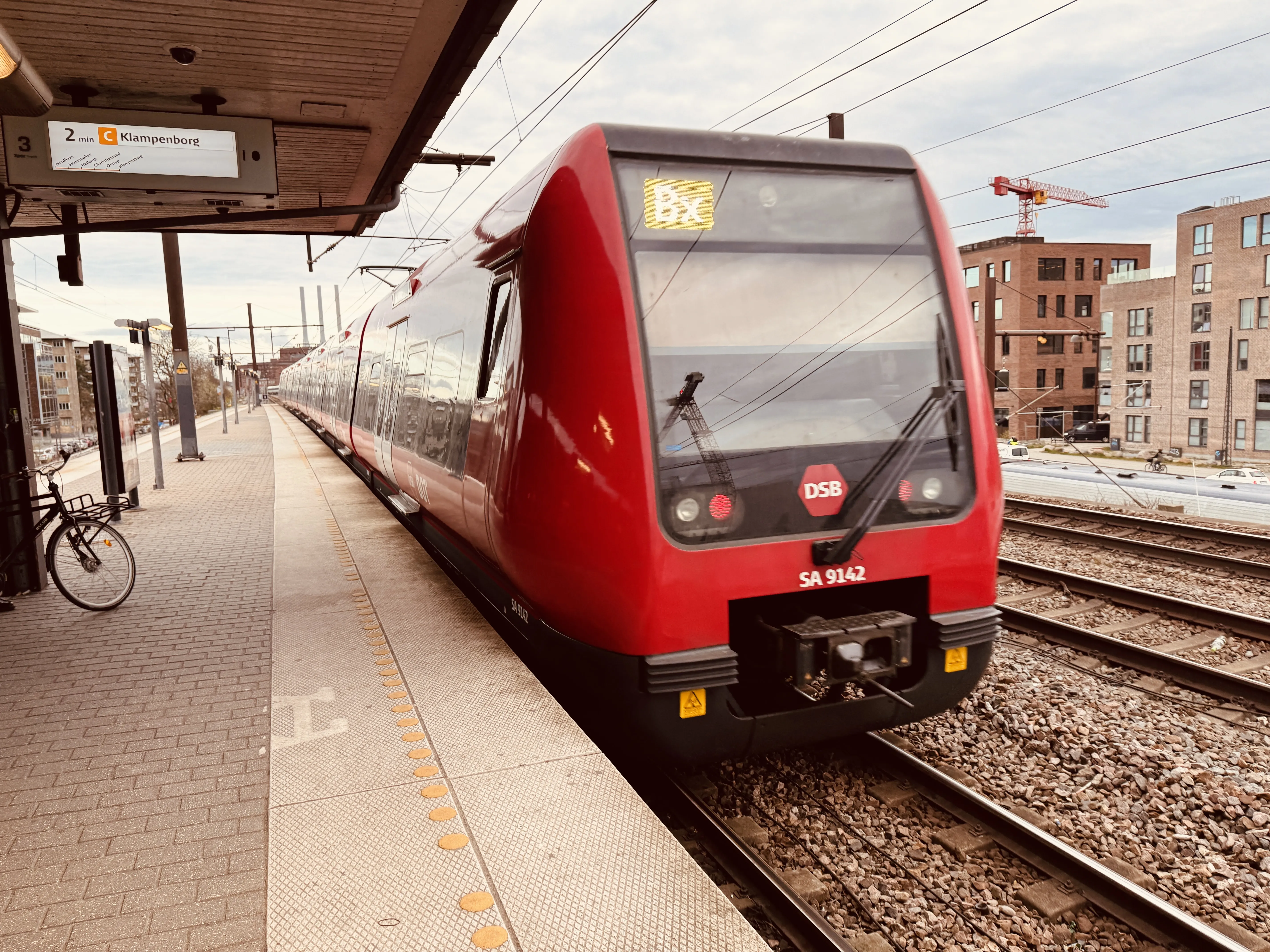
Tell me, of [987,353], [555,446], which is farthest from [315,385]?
[555,446]

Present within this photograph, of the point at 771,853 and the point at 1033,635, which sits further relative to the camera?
the point at 1033,635

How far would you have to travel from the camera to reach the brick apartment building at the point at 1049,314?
56.8 m

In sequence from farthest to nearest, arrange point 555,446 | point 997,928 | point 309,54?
point 309,54
point 555,446
point 997,928

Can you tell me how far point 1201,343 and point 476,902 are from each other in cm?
5513

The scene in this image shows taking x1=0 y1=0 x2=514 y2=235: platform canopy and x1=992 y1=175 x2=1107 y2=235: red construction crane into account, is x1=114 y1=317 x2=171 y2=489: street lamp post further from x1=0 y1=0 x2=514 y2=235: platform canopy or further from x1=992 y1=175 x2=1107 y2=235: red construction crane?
x1=992 y1=175 x2=1107 y2=235: red construction crane

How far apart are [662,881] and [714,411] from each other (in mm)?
1836

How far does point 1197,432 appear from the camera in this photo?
1887 inches

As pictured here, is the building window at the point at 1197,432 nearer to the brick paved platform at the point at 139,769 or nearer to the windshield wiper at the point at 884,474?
the windshield wiper at the point at 884,474

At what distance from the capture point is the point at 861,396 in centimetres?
396

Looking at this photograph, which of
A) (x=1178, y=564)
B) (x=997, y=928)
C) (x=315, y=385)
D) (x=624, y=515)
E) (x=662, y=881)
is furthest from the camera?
(x=315, y=385)

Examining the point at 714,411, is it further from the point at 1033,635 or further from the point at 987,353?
the point at 987,353

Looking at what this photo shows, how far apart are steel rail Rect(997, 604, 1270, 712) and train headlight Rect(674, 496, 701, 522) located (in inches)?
99.5

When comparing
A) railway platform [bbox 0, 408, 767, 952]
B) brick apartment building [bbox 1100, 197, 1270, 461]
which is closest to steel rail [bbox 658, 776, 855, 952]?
railway platform [bbox 0, 408, 767, 952]

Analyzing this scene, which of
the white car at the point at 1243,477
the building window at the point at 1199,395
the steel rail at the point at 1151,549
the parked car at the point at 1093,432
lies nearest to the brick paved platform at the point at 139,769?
the steel rail at the point at 1151,549
